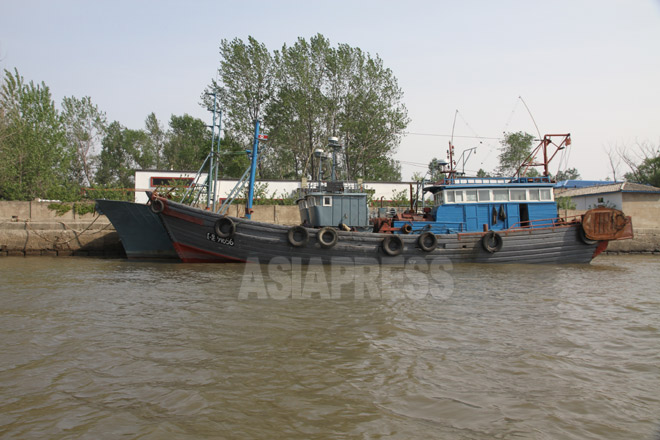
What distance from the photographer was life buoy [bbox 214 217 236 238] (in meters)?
12.6

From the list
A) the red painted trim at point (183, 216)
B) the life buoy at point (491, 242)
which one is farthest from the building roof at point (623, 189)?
the red painted trim at point (183, 216)

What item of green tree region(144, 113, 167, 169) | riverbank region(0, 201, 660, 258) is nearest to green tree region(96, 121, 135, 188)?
green tree region(144, 113, 167, 169)

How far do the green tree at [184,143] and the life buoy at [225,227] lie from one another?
40615 millimetres

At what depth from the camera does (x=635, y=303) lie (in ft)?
24.2

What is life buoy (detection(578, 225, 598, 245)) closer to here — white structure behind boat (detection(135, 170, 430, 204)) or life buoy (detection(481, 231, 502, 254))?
life buoy (detection(481, 231, 502, 254))

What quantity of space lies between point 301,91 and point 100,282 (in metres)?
25.7

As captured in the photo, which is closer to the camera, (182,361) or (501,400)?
(501,400)

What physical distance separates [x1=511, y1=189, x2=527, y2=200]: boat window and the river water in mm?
6321

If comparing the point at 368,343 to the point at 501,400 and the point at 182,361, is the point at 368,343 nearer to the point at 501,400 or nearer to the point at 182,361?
the point at 501,400

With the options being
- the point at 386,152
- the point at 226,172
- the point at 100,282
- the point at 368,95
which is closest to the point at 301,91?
the point at 368,95

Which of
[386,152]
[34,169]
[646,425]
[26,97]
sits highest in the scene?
[26,97]

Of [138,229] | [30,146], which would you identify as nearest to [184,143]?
[30,146]

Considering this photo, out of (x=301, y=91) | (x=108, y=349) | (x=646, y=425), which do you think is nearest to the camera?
(x=646, y=425)

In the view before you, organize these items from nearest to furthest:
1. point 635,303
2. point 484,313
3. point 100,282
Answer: point 484,313 → point 635,303 → point 100,282
